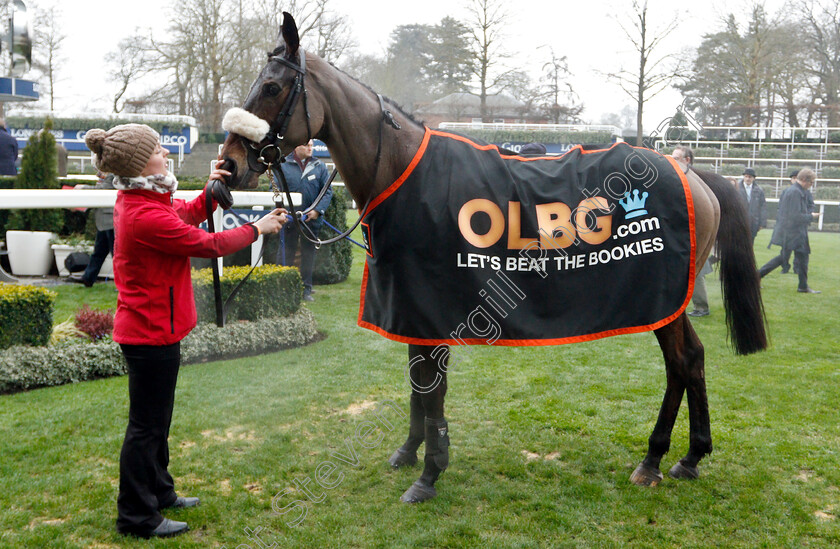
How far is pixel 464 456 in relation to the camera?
12.1 feet

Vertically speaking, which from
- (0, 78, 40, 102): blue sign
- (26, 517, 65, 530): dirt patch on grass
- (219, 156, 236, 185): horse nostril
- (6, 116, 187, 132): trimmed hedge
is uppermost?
(6, 116, 187, 132): trimmed hedge

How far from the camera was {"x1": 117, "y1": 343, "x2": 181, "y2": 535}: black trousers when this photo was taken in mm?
2705

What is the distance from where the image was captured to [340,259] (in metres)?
9.34

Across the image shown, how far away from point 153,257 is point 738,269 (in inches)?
123

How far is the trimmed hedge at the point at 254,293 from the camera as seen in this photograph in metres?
5.53

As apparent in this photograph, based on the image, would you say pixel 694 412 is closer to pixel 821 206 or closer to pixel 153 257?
pixel 153 257

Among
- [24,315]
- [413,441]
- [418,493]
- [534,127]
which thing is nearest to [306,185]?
[24,315]

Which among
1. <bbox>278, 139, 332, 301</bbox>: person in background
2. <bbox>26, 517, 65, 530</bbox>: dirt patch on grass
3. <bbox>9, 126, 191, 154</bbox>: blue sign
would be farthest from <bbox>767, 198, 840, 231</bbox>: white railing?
<bbox>9, 126, 191, 154</bbox>: blue sign

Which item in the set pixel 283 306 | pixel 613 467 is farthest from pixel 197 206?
pixel 283 306

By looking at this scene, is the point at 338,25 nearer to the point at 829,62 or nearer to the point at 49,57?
the point at 49,57

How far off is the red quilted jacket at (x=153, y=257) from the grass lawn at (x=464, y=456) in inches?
36.1

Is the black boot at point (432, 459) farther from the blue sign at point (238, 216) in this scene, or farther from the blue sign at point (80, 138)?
the blue sign at point (80, 138)

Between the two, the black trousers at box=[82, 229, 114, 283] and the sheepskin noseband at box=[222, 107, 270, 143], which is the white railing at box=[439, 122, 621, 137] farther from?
the sheepskin noseband at box=[222, 107, 270, 143]

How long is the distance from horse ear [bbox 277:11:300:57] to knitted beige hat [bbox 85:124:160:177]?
0.68m
